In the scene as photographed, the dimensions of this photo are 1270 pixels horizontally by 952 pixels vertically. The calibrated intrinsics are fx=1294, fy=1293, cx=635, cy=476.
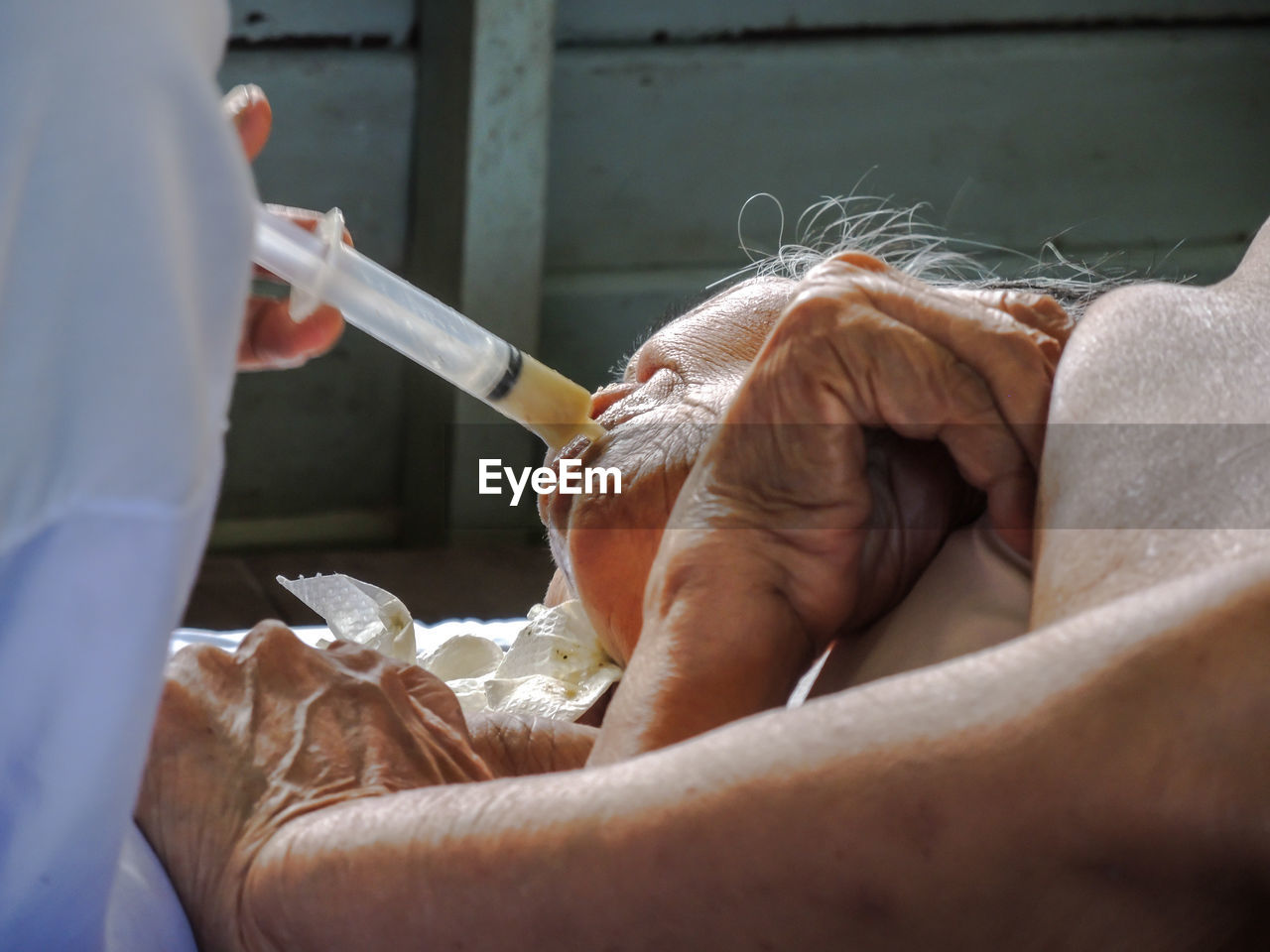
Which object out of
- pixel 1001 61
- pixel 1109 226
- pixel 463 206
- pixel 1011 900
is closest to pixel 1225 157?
pixel 1109 226

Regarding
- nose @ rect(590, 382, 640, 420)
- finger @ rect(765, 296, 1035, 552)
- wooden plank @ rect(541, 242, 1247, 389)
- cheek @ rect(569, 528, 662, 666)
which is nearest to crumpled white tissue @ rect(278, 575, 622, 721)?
cheek @ rect(569, 528, 662, 666)

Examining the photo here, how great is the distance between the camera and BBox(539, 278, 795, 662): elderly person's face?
104 cm

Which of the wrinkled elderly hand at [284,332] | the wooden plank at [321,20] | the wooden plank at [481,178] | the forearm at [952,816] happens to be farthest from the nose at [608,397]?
the wooden plank at [321,20]

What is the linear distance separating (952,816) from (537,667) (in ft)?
2.81

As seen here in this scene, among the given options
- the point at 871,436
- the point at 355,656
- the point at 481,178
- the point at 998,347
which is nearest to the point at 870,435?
the point at 871,436

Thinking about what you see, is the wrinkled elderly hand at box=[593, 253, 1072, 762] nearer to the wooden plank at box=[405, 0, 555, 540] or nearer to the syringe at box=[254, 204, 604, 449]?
the syringe at box=[254, 204, 604, 449]

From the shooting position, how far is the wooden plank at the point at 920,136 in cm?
290

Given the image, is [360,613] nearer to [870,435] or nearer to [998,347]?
[870,435]

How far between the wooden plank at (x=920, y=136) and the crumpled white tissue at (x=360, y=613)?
5.83 feet

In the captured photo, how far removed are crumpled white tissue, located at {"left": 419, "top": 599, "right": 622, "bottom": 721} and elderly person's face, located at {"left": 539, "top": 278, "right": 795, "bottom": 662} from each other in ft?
0.21

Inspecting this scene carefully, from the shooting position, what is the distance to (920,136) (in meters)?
2.99

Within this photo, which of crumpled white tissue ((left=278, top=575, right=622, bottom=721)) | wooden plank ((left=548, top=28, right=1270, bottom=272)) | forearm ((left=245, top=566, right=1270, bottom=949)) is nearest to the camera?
forearm ((left=245, top=566, right=1270, bottom=949))

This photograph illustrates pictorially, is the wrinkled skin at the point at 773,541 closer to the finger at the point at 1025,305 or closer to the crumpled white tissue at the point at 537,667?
the finger at the point at 1025,305

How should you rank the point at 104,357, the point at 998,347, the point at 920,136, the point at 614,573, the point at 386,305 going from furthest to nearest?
the point at 920,136 < the point at 614,573 < the point at 386,305 < the point at 998,347 < the point at 104,357
